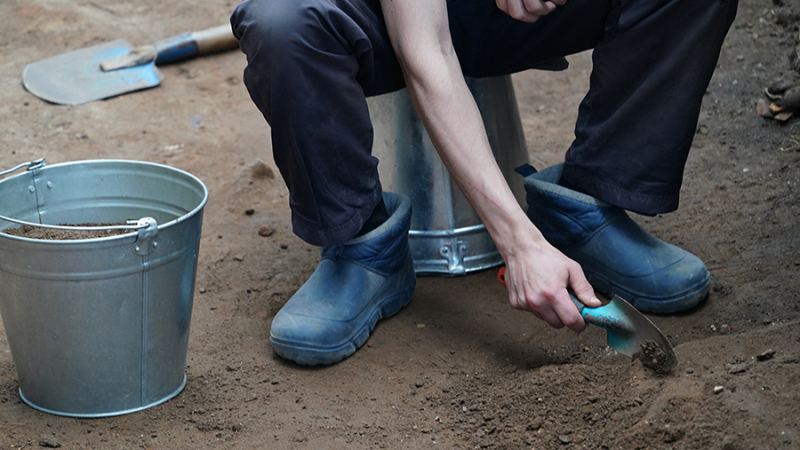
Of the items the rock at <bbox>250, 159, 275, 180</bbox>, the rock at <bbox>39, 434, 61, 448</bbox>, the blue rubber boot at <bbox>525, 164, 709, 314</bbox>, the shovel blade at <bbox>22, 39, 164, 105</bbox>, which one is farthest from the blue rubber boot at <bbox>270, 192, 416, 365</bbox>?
the shovel blade at <bbox>22, 39, 164, 105</bbox>

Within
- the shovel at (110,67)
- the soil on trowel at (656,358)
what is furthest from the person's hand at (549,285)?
the shovel at (110,67)

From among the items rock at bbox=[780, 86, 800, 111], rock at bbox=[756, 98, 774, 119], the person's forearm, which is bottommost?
rock at bbox=[756, 98, 774, 119]

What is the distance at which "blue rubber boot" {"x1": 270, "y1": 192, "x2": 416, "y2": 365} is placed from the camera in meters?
1.60

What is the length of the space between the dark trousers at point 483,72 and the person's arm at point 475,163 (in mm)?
123

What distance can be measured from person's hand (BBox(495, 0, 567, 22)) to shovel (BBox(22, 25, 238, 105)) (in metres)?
2.29

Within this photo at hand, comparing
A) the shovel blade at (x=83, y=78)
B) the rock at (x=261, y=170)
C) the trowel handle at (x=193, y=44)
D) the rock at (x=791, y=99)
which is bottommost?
the rock at (x=261, y=170)

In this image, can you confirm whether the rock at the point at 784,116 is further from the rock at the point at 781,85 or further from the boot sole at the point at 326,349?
the boot sole at the point at 326,349

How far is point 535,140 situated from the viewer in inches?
112

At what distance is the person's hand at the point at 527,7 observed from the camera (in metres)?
1.48

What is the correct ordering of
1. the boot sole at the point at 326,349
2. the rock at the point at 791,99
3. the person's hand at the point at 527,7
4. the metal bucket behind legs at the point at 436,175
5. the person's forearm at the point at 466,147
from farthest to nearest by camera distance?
the rock at the point at 791,99
the metal bucket behind legs at the point at 436,175
the boot sole at the point at 326,349
the person's hand at the point at 527,7
the person's forearm at the point at 466,147

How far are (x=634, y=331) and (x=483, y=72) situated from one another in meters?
0.77

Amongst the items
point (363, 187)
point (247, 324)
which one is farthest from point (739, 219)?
point (247, 324)

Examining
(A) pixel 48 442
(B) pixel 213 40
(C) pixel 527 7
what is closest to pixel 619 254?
(C) pixel 527 7

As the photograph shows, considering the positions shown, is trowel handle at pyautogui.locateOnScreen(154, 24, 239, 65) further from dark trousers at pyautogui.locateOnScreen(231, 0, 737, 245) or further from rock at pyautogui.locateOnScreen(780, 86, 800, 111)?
rock at pyautogui.locateOnScreen(780, 86, 800, 111)
